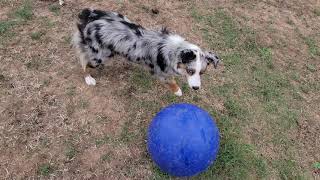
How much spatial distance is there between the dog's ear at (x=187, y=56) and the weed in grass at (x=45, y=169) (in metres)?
2.49

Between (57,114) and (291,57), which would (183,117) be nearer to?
(57,114)

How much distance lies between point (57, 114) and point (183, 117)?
229cm

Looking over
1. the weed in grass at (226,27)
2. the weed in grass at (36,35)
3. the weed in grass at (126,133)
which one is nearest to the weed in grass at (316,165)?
the weed in grass at (226,27)

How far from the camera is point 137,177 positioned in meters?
5.48

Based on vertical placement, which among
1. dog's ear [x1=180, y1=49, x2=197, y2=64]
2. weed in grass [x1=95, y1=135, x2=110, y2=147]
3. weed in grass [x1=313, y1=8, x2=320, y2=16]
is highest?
dog's ear [x1=180, y1=49, x2=197, y2=64]

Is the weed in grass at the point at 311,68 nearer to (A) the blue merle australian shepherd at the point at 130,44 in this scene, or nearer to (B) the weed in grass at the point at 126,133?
(A) the blue merle australian shepherd at the point at 130,44

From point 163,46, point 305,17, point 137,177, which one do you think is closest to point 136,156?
point 137,177

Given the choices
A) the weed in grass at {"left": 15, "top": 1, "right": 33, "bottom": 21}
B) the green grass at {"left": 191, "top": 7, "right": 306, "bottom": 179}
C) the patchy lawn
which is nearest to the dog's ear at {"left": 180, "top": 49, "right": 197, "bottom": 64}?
the patchy lawn

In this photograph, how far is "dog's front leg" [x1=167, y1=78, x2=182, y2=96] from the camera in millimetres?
6405

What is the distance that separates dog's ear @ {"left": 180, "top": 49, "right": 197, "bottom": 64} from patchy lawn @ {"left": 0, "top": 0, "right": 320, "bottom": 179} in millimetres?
1224

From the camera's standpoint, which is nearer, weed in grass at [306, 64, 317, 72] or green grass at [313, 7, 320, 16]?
weed in grass at [306, 64, 317, 72]

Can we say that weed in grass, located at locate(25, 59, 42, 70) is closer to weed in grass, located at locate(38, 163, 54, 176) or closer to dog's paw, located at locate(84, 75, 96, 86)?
dog's paw, located at locate(84, 75, 96, 86)

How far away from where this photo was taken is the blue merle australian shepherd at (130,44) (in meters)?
5.77

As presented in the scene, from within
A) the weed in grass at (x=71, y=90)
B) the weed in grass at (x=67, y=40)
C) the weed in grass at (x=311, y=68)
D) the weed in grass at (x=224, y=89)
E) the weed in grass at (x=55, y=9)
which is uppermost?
the weed in grass at (x=311, y=68)
